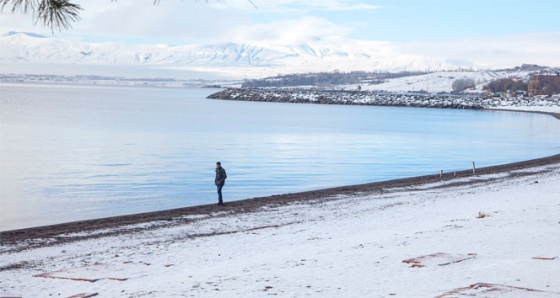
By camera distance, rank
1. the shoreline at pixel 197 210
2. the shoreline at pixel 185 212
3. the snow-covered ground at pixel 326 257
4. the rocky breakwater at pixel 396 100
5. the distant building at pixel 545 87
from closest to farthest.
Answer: the snow-covered ground at pixel 326 257
the shoreline at pixel 185 212
the shoreline at pixel 197 210
the rocky breakwater at pixel 396 100
the distant building at pixel 545 87

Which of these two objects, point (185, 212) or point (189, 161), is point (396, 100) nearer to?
point (189, 161)

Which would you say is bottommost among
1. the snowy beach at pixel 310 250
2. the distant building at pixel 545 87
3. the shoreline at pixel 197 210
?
the shoreline at pixel 197 210

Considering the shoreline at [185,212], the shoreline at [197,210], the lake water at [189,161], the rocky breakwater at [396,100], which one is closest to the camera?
the shoreline at [185,212]

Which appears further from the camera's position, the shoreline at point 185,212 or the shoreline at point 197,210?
the shoreline at point 197,210

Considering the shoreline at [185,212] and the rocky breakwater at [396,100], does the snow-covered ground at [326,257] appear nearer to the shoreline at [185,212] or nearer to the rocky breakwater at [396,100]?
the shoreline at [185,212]

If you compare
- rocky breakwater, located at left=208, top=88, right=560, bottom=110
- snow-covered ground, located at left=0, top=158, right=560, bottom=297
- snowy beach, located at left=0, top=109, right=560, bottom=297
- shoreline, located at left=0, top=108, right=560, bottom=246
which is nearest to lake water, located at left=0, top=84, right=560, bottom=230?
shoreline, located at left=0, top=108, right=560, bottom=246

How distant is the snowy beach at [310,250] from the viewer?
8547 millimetres

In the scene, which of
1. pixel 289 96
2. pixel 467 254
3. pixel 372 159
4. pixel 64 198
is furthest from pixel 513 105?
pixel 467 254

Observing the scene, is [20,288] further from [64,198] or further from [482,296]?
[64,198]

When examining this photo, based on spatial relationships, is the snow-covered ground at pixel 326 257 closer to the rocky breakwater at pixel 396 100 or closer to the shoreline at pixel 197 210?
the shoreline at pixel 197 210

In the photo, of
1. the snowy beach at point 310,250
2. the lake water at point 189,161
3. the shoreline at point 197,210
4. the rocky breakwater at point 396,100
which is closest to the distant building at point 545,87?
the rocky breakwater at point 396,100

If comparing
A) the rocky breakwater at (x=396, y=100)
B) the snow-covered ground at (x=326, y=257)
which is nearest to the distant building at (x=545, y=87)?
the rocky breakwater at (x=396, y=100)

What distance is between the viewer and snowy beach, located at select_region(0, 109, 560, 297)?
28.0ft

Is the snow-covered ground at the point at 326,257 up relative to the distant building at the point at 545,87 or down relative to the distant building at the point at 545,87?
down
